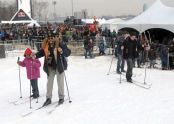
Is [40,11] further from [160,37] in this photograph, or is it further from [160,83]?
[160,83]

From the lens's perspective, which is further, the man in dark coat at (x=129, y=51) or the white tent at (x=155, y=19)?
the white tent at (x=155, y=19)

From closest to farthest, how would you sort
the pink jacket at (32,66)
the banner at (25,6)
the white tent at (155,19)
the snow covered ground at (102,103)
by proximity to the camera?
the snow covered ground at (102,103) → the pink jacket at (32,66) → the white tent at (155,19) → the banner at (25,6)

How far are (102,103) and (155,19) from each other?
46.4 feet

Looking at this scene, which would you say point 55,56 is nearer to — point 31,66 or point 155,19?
point 31,66

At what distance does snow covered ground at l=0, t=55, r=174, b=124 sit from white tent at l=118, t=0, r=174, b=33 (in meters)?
7.17

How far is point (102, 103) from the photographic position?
979cm

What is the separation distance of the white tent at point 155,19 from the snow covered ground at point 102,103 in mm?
7166

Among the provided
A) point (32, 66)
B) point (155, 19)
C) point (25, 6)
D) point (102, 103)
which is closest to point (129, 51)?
point (32, 66)

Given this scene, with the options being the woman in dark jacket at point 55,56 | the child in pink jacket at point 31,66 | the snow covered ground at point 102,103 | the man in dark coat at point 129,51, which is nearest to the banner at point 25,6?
the snow covered ground at point 102,103

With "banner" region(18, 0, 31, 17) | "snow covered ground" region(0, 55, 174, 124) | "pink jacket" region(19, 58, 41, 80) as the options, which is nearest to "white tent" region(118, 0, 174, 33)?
"snow covered ground" region(0, 55, 174, 124)

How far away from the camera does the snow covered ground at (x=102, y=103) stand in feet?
27.3

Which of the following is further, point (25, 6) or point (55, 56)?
point (25, 6)

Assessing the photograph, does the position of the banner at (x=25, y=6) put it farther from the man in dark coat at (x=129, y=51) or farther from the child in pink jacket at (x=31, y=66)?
the child in pink jacket at (x=31, y=66)

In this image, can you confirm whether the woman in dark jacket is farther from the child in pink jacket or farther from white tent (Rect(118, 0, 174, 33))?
white tent (Rect(118, 0, 174, 33))
